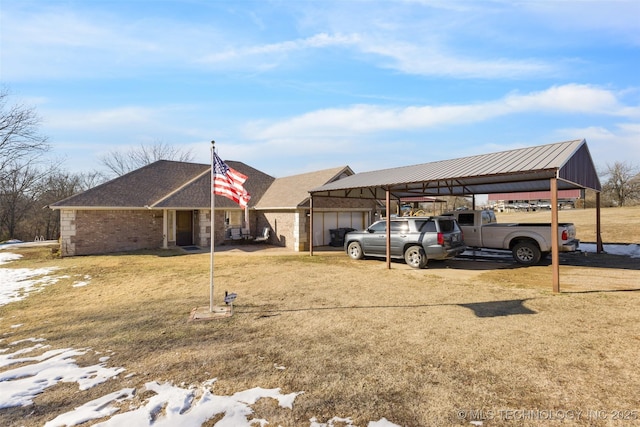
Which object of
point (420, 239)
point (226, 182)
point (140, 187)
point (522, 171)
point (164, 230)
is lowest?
point (420, 239)

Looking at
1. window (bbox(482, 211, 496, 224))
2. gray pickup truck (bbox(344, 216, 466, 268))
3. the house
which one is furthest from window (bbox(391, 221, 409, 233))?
the house

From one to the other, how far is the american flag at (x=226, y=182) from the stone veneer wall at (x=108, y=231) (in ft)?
Result: 44.4

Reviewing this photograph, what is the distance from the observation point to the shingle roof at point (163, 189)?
17.2m

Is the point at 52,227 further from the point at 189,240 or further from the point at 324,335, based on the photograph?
the point at 324,335

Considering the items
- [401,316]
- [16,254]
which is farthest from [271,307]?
[16,254]

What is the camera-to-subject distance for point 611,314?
6.09m

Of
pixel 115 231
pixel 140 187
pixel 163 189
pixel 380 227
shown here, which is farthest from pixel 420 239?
pixel 140 187

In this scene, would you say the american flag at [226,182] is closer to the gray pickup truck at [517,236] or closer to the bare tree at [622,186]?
the gray pickup truck at [517,236]

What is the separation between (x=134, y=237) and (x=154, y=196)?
8.40ft

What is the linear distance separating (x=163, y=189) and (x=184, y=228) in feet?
8.78

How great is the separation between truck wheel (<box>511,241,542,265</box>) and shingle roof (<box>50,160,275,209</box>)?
48.0 ft

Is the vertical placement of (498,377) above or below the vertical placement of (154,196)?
below

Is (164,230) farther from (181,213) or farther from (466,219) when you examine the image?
(466,219)

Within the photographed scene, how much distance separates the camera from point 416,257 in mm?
11594
